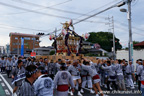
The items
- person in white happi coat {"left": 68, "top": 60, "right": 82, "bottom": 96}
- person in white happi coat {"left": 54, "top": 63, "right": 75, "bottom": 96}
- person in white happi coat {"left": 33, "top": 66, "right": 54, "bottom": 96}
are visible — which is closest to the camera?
person in white happi coat {"left": 33, "top": 66, "right": 54, "bottom": 96}

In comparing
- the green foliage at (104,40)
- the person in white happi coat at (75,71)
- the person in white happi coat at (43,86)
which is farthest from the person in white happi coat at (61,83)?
the green foliage at (104,40)

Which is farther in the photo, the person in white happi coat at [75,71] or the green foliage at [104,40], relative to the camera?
the green foliage at [104,40]

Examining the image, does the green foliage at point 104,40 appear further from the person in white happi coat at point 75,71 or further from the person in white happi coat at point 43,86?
the person in white happi coat at point 43,86

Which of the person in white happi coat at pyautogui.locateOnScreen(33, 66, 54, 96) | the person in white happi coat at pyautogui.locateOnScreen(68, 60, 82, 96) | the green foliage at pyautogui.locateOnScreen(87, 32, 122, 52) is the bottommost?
the person in white happi coat at pyautogui.locateOnScreen(68, 60, 82, 96)

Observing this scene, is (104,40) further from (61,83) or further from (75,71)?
(61,83)

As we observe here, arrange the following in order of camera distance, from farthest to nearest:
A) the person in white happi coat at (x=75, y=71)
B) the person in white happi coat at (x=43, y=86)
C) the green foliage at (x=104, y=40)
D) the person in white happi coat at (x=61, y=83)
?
1. the green foliage at (x=104, y=40)
2. the person in white happi coat at (x=75, y=71)
3. the person in white happi coat at (x=61, y=83)
4. the person in white happi coat at (x=43, y=86)

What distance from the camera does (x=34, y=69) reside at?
320 centimetres

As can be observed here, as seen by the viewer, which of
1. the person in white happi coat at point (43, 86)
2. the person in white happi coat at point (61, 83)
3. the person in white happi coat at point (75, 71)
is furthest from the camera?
the person in white happi coat at point (75, 71)

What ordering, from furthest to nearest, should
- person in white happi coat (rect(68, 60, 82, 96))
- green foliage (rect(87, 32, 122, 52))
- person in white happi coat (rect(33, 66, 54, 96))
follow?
green foliage (rect(87, 32, 122, 52)) → person in white happi coat (rect(68, 60, 82, 96)) → person in white happi coat (rect(33, 66, 54, 96))

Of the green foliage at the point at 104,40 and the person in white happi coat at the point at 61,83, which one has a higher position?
the green foliage at the point at 104,40

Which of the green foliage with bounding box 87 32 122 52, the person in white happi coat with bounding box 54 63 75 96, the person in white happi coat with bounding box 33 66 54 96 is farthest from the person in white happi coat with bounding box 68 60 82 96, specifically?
the green foliage with bounding box 87 32 122 52

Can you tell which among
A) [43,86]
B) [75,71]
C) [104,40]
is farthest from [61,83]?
[104,40]

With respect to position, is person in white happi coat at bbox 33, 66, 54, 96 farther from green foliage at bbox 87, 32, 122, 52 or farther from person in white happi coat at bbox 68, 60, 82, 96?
green foliage at bbox 87, 32, 122, 52

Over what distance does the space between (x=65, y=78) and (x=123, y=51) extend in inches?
753
